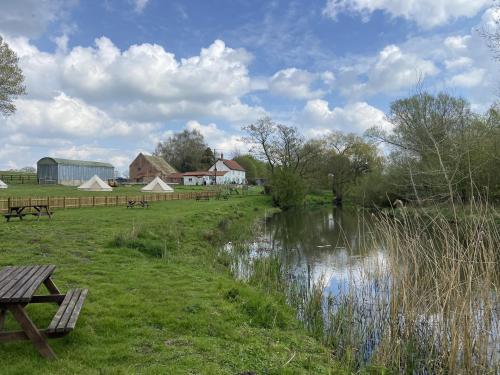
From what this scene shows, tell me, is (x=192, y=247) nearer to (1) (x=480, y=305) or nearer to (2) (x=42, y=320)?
(2) (x=42, y=320)

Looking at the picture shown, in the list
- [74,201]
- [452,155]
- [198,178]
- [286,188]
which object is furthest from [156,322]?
[198,178]

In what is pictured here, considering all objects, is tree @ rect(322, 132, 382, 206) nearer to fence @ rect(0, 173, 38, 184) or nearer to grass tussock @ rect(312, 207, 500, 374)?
fence @ rect(0, 173, 38, 184)

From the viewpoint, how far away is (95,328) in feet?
16.3

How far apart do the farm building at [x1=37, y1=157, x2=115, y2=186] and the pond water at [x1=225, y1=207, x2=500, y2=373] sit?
3876 cm

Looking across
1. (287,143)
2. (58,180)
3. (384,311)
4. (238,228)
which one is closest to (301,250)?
(238,228)

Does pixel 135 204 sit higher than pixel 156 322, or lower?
higher

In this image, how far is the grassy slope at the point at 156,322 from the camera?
4.16 metres

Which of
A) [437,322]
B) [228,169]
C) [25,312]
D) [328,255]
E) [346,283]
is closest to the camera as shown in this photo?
[25,312]

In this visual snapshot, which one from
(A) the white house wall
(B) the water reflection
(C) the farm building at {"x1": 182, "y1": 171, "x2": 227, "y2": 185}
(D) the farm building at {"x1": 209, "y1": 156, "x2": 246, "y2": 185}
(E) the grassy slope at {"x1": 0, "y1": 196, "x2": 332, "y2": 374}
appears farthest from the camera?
(D) the farm building at {"x1": 209, "y1": 156, "x2": 246, "y2": 185}

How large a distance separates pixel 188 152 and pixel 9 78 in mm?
53101

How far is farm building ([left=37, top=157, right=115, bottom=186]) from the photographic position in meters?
48.5

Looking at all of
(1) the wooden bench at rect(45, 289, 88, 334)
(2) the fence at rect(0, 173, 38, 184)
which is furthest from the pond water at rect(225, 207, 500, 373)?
(2) the fence at rect(0, 173, 38, 184)

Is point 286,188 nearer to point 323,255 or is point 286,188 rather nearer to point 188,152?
point 323,255

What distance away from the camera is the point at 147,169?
227 ft
